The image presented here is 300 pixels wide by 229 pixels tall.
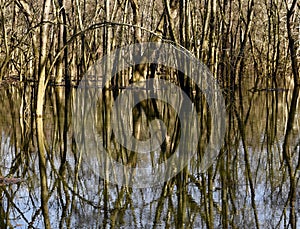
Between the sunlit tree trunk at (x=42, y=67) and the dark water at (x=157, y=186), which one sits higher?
the sunlit tree trunk at (x=42, y=67)

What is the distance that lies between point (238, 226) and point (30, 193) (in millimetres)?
2342

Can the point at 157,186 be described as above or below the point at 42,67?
below

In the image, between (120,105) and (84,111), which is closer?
(84,111)

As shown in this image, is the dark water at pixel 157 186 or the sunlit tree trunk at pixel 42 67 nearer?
the dark water at pixel 157 186

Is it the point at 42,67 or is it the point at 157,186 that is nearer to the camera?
the point at 157,186

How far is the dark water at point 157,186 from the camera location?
16.2 feet

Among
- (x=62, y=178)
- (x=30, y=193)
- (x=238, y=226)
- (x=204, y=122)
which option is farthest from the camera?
(x=204, y=122)

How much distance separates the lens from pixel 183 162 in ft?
24.8

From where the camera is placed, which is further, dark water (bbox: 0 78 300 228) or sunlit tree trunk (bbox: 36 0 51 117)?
sunlit tree trunk (bbox: 36 0 51 117)

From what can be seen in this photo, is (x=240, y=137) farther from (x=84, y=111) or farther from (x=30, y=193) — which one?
(x=84, y=111)

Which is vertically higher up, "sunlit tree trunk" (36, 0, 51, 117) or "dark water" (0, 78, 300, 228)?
"sunlit tree trunk" (36, 0, 51, 117)

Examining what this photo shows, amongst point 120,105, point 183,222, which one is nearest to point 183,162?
point 183,222

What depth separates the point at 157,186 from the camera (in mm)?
6242

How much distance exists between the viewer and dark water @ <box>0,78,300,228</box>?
4949 mm
